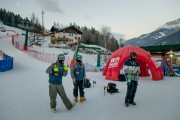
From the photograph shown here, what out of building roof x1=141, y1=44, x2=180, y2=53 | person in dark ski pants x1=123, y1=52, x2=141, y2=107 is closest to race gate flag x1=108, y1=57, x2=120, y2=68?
person in dark ski pants x1=123, y1=52, x2=141, y2=107

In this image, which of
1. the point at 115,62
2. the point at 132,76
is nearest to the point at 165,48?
the point at 115,62

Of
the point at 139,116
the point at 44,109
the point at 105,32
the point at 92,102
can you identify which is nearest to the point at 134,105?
the point at 139,116

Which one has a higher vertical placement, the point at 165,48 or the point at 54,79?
the point at 165,48

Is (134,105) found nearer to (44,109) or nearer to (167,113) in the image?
(167,113)

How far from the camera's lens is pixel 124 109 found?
6289 mm

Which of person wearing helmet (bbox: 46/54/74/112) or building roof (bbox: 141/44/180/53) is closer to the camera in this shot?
person wearing helmet (bbox: 46/54/74/112)

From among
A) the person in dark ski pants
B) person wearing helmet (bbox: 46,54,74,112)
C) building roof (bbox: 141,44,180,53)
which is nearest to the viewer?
person wearing helmet (bbox: 46,54,74,112)

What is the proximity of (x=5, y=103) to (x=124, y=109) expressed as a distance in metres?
4.82

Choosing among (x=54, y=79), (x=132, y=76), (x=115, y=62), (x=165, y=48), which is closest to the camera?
(x=54, y=79)

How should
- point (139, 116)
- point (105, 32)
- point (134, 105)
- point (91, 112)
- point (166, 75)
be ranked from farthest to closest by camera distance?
point (105, 32), point (166, 75), point (134, 105), point (91, 112), point (139, 116)

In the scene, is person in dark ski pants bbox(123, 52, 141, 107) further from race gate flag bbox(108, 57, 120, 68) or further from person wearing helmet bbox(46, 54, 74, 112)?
race gate flag bbox(108, 57, 120, 68)

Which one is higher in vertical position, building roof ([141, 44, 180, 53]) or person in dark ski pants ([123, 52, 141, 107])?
building roof ([141, 44, 180, 53])

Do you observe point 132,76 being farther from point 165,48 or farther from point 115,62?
point 165,48

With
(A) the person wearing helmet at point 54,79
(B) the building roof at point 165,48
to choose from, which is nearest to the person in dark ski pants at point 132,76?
(A) the person wearing helmet at point 54,79
